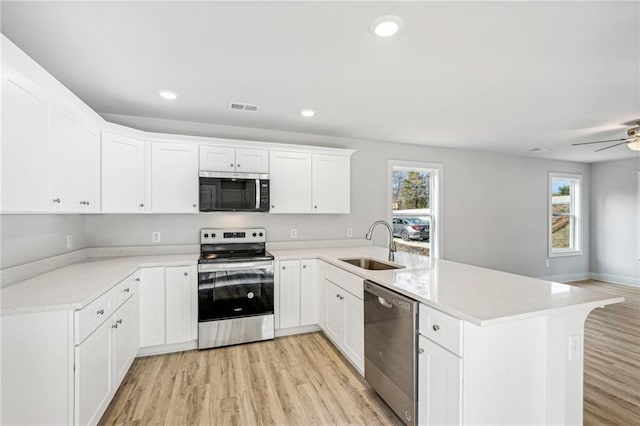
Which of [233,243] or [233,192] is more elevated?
[233,192]

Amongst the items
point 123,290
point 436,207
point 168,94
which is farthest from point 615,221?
point 123,290

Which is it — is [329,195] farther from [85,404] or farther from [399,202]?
[85,404]

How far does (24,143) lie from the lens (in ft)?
5.24

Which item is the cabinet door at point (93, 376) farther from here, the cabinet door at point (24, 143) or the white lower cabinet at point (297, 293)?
the white lower cabinet at point (297, 293)

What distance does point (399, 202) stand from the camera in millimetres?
4645

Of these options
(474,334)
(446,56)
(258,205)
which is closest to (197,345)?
(258,205)

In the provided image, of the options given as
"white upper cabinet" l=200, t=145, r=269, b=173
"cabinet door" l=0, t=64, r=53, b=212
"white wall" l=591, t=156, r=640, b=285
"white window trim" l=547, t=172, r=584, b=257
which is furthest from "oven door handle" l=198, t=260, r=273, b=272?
"white wall" l=591, t=156, r=640, b=285

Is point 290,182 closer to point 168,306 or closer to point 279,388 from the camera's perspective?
point 168,306

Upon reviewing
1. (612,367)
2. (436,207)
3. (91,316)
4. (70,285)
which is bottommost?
(612,367)

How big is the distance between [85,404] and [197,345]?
1.30 meters

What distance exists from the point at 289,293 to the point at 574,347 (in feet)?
7.93

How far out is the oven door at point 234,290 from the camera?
114 inches

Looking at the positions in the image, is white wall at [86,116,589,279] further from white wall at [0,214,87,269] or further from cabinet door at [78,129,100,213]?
cabinet door at [78,129,100,213]

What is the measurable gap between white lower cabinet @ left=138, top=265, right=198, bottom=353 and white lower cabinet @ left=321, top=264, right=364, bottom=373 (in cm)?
134
